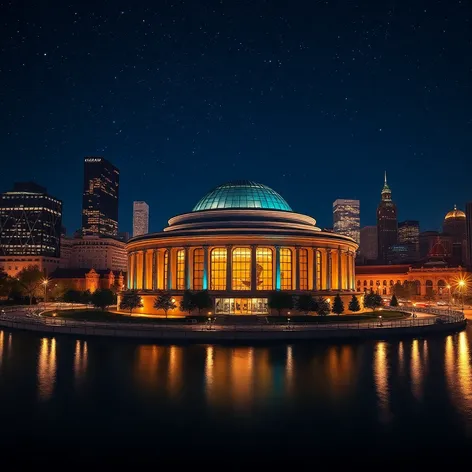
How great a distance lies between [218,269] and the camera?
2876 inches

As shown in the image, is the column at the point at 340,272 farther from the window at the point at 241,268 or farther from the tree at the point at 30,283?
the tree at the point at 30,283

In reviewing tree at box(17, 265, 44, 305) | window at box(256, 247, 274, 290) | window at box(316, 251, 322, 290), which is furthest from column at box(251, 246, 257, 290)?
tree at box(17, 265, 44, 305)

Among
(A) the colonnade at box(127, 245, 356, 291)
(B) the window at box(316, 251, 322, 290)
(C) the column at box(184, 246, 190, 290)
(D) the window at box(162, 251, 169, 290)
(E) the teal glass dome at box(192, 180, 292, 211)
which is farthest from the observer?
(E) the teal glass dome at box(192, 180, 292, 211)

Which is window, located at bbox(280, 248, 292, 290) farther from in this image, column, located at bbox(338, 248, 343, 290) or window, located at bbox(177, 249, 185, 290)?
window, located at bbox(177, 249, 185, 290)

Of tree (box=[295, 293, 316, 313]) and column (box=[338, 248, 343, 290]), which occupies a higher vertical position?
column (box=[338, 248, 343, 290])

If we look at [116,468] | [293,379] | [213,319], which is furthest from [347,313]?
[116,468]

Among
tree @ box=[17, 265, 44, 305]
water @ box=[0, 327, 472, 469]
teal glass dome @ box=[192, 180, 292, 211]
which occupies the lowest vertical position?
water @ box=[0, 327, 472, 469]

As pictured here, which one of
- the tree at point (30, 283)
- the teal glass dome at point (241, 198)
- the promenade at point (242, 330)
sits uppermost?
the teal glass dome at point (241, 198)

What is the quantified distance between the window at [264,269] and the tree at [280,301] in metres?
7.82

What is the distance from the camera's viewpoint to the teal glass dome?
83.6 meters

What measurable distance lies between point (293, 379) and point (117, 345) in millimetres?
18887

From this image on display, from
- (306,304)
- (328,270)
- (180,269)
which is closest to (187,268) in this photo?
(180,269)

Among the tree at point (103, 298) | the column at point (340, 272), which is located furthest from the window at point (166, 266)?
the column at point (340, 272)

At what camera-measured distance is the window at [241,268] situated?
71.4m
